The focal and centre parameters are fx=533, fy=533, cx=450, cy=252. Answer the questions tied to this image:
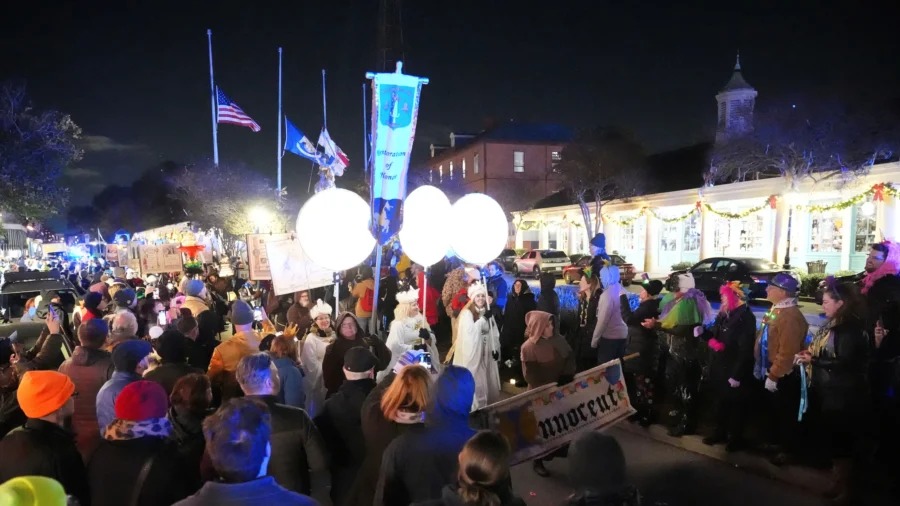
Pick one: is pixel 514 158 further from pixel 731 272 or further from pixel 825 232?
pixel 731 272

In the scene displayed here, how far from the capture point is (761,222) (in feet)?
77.4

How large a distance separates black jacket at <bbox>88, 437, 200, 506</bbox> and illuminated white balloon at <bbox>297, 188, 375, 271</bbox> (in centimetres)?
341

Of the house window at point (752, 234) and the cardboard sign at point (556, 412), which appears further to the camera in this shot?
the house window at point (752, 234)

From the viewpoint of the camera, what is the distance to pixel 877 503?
14.1 ft

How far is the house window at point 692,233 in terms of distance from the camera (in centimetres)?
2673

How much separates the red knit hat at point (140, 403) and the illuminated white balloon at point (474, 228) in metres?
4.07

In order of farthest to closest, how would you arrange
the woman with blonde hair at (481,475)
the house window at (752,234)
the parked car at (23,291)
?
the house window at (752,234), the parked car at (23,291), the woman with blonde hair at (481,475)

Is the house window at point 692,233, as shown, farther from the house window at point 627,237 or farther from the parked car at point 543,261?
the parked car at point 543,261

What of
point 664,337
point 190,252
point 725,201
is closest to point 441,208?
point 664,337

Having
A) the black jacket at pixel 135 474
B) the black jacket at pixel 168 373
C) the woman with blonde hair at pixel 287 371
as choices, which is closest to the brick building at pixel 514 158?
the woman with blonde hair at pixel 287 371

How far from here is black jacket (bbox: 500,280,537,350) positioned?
8.40 meters

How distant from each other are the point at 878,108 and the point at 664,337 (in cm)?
1700

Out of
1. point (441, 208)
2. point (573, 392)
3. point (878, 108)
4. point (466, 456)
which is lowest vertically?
point (573, 392)

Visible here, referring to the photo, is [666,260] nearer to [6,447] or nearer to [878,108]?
[878,108]
